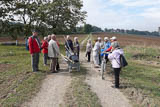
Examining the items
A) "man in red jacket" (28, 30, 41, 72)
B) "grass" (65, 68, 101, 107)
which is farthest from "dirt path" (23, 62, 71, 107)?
"man in red jacket" (28, 30, 41, 72)

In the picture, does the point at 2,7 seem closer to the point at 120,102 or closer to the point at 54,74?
the point at 54,74

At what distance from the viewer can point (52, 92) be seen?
540 centimetres

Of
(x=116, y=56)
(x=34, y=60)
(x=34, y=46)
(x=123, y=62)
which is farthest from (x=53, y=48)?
(x=123, y=62)

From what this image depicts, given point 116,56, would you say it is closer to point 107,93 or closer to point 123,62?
point 123,62

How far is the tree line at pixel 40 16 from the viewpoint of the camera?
2375 centimetres

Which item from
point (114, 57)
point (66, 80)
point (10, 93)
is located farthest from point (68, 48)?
point (10, 93)

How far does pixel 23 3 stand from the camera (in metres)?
25.2

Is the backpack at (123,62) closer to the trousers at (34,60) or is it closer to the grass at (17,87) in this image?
the grass at (17,87)

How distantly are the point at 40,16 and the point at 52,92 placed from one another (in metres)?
19.6

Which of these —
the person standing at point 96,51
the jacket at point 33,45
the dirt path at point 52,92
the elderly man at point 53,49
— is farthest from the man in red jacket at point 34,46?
the person standing at point 96,51

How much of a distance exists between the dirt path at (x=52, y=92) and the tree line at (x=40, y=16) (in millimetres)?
18023

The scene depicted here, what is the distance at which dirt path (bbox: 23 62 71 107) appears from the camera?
4566mm

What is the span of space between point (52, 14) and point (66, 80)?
19476mm

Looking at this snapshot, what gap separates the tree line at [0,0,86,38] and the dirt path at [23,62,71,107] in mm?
18023
